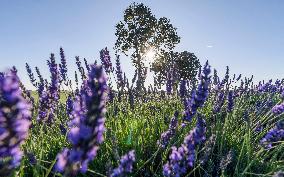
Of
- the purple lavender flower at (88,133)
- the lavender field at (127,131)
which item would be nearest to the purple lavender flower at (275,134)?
the lavender field at (127,131)

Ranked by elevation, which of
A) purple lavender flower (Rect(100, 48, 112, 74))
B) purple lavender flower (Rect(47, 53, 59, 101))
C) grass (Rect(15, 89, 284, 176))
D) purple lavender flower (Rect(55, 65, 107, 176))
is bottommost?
grass (Rect(15, 89, 284, 176))

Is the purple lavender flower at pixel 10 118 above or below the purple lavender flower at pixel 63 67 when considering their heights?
below

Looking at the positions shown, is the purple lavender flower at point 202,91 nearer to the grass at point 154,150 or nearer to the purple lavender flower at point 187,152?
the purple lavender flower at point 187,152

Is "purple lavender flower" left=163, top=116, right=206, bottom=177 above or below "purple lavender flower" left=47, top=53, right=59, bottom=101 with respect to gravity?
below

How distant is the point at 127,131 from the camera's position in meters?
4.04

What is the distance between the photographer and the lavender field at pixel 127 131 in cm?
130

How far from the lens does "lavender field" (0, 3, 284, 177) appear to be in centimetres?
130

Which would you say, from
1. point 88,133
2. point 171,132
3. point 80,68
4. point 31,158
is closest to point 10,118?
point 88,133

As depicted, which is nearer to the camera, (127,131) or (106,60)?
(127,131)

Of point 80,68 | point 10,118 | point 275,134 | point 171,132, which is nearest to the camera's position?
point 10,118

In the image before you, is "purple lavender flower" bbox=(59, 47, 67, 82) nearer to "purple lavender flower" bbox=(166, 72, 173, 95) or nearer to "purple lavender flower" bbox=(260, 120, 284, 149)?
"purple lavender flower" bbox=(166, 72, 173, 95)

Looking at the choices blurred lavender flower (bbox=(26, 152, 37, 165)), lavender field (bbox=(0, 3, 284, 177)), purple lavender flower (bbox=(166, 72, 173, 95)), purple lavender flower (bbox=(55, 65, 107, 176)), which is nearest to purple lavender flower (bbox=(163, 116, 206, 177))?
lavender field (bbox=(0, 3, 284, 177))

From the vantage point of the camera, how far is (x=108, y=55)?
5.36 metres

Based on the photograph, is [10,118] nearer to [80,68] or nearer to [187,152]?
[187,152]
